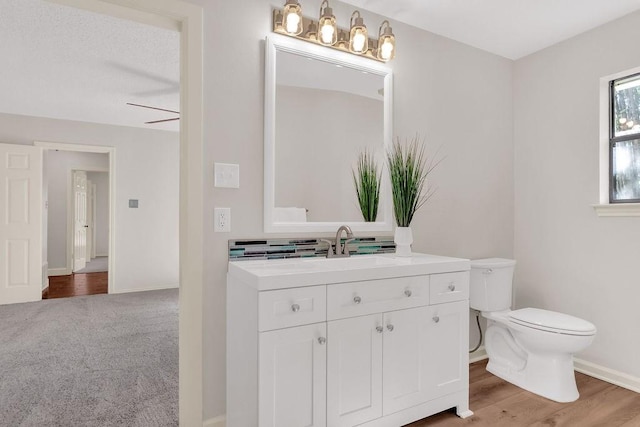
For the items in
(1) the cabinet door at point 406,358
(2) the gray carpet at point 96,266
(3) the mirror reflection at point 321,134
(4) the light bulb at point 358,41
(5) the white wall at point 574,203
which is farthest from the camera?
(2) the gray carpet at point 96,266

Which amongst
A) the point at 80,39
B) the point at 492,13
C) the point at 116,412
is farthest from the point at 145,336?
the point at 492,13

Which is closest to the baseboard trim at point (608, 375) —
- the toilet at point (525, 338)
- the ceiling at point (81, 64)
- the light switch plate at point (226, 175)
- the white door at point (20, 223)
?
the toilet at point (525, 338)

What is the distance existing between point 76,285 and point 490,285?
5.95 m

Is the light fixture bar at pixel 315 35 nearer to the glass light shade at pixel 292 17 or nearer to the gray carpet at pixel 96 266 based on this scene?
the glass light shade at pixel 292 17

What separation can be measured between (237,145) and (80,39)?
1.96m

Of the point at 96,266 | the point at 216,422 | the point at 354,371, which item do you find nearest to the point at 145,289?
the point at 96,266

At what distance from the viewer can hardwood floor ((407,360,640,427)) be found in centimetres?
192

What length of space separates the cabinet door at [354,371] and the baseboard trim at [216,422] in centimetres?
61

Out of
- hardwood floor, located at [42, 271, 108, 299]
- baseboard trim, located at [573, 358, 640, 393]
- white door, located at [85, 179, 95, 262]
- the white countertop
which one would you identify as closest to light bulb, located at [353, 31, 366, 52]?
the white countertop

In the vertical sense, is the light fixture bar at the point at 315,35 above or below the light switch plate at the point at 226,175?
above

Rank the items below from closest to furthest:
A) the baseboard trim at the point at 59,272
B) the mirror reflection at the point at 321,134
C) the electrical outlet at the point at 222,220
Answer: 1. the electrical outlet at the point at 222,220
2. the mirror reflection at the point at 321,134
3. the baseboard trim at the point at 59,272

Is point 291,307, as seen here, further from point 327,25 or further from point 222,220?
point 327,25

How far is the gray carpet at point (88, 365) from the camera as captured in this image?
78.4 inches

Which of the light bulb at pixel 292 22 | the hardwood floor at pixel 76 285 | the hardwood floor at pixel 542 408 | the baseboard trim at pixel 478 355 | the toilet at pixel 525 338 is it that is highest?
the light bulb at pixel 292 22
